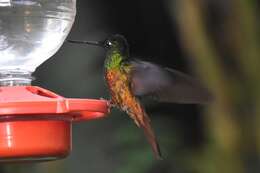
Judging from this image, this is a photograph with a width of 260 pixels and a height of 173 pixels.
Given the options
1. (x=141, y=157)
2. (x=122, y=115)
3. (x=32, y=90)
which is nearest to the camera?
(x=32, y=90)

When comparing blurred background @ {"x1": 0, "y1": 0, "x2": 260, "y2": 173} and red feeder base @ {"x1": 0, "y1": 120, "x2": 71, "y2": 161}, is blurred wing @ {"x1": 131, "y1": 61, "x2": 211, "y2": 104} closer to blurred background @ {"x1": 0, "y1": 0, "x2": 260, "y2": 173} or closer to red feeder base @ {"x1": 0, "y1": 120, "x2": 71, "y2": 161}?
red feeder base @ {"x1": 0, "y1": 120, "x2": 71, "y2": 161}

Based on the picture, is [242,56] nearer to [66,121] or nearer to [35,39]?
[35,39]

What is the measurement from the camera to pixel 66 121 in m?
2.87

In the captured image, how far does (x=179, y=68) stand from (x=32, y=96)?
2.48m

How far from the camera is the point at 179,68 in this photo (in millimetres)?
5133

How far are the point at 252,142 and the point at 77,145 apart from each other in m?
0.89

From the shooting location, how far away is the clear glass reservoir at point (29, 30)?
3197 millimetres

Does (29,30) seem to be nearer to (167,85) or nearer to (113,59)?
(113,59)

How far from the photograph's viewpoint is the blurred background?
484cm

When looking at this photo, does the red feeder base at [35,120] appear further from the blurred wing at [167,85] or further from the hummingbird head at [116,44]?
the hummingbird head at [116,44]

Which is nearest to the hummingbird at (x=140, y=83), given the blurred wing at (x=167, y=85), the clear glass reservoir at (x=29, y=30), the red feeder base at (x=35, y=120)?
the blurred wing at (x=167, y=85)

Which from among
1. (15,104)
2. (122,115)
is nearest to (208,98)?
(15,104)

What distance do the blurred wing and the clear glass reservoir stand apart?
11.3 inches

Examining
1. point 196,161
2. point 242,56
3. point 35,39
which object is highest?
point 35,39
